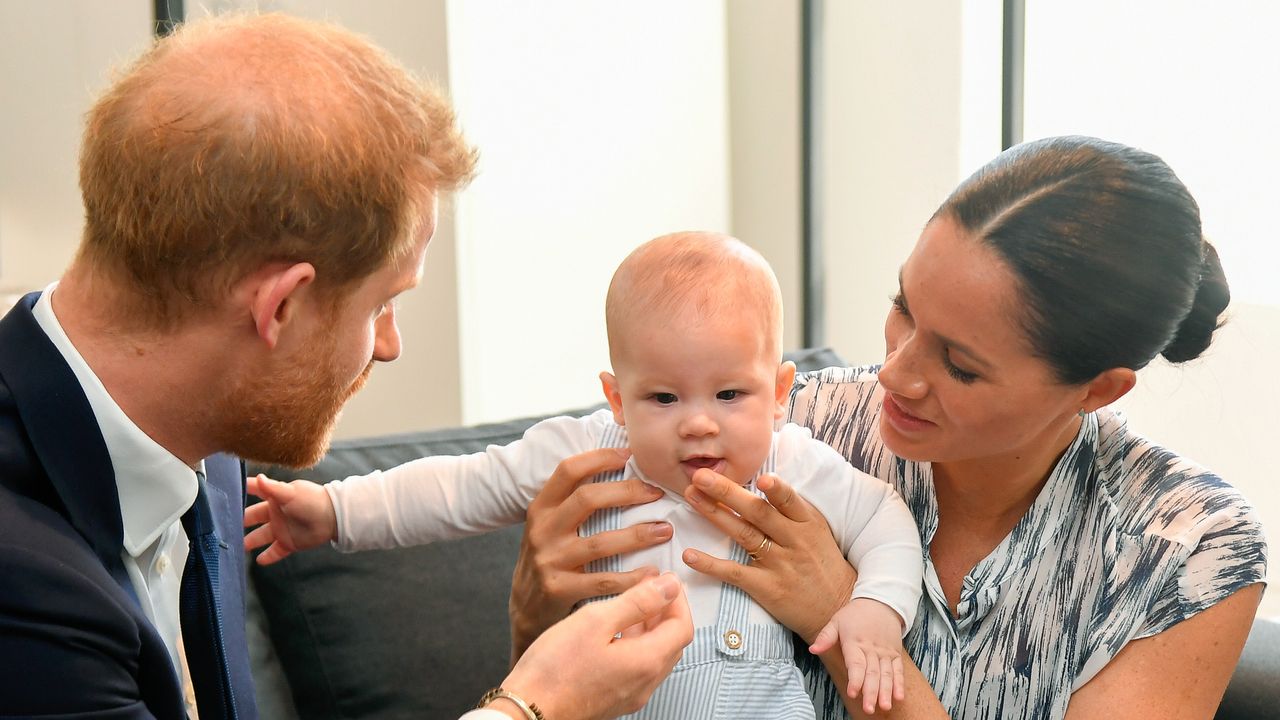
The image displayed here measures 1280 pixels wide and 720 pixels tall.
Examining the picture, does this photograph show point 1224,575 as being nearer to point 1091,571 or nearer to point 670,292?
point 1091,571

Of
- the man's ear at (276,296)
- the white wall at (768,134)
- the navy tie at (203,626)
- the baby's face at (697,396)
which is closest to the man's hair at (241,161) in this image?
the man's ear at (276,296)

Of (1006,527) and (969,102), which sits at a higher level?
(969,102)

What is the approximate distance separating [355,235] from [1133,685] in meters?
1.08

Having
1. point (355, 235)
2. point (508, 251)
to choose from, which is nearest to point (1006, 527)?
point (355, 235)

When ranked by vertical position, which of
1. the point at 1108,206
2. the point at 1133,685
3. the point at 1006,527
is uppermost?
the point at 1108,206

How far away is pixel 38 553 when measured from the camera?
3.89ft

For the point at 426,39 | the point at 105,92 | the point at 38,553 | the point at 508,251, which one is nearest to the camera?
the point at 38,553

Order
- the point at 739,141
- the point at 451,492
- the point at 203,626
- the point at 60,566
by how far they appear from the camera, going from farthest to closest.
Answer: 1. the point at 739,141
2. the point at 451,492
3. the point at 203,626
4. the point at 60,566

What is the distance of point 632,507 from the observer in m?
1.68

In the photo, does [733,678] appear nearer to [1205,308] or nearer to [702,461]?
[702,461]

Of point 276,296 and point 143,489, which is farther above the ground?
point 276,296

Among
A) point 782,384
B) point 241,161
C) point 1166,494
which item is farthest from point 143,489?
point 1166,494

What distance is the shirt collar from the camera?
51.7 inches

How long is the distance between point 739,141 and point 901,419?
3.31m
